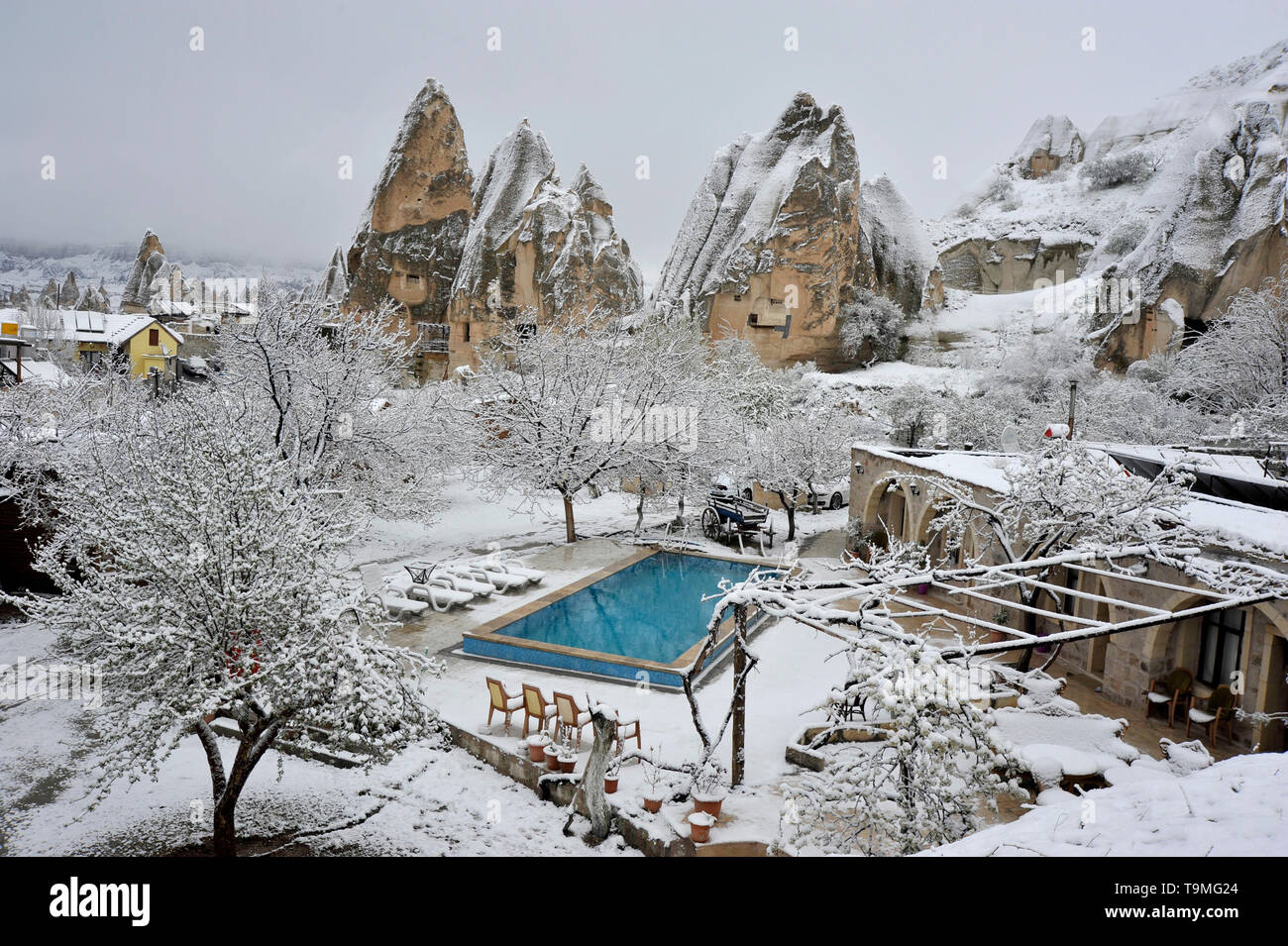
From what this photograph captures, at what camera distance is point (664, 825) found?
251 inches

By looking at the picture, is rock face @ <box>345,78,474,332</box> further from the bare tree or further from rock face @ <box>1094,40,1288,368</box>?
rock face @ <box>1094,40,1288,368</box>

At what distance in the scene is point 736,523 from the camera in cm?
1873

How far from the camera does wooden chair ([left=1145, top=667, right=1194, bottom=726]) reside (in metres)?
8.64

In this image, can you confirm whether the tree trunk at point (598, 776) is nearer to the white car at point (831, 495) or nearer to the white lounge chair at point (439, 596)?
the white lounge chair at point (439, 596)

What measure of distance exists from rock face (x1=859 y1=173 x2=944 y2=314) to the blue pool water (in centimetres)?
3075

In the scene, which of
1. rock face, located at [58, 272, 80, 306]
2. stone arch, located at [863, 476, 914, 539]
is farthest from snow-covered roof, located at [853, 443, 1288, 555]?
rock face, located at [58, 272, 80, 306]

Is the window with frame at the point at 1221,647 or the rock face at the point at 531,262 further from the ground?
the rock face at the point at 531,262

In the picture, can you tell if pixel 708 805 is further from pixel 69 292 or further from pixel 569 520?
pixel 69 292

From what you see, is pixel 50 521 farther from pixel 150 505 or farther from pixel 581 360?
pixel 581 360

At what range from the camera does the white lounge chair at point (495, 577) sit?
45.1 feet

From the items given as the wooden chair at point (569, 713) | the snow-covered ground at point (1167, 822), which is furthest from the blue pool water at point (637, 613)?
the snow-covered ground at point (1167, 822)

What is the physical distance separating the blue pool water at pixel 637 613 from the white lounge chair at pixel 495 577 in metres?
1.06
